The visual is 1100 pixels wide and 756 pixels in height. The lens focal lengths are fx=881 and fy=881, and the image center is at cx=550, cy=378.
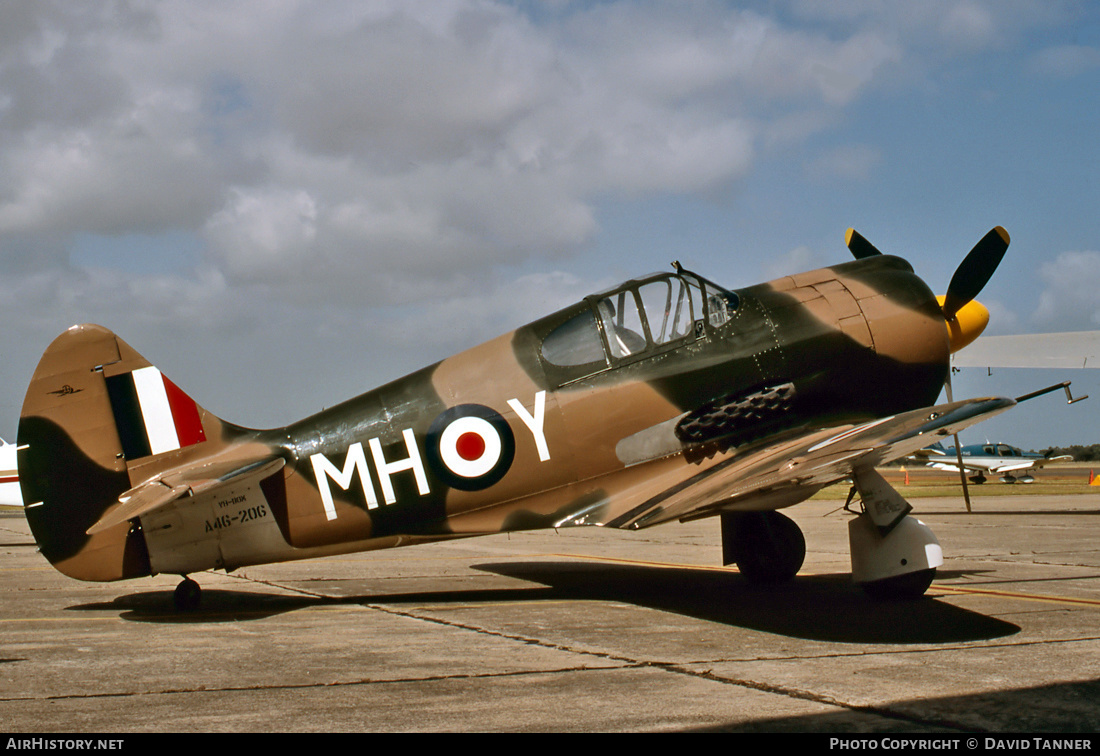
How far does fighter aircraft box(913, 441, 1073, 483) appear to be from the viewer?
154ft

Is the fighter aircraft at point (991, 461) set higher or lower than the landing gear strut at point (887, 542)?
lower

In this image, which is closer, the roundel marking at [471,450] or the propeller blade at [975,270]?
the roundel marking at [471,450]

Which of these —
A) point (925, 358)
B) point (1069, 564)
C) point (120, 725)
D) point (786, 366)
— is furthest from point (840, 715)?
point (1069, 564)

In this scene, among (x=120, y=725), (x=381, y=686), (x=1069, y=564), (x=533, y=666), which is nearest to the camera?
(x=120, y=725)

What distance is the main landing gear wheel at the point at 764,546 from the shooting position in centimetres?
870

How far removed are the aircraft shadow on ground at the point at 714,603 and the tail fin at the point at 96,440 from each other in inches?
25.3

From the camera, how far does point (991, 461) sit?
4812 cm

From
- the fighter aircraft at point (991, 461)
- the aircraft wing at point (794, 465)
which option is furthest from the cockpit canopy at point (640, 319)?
the fighter aircraft at point (991, 461)

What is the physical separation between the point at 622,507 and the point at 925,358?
314 centimetres

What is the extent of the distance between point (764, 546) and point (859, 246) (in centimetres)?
408

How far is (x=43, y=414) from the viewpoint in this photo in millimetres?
7531

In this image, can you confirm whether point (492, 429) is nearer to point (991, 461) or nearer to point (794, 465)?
point (794, 465)

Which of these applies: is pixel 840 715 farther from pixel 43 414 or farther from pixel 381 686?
pixel 43 414

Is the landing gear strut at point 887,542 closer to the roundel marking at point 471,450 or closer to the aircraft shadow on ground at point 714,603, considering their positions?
the aircraft shadow on ground at point 714,603
